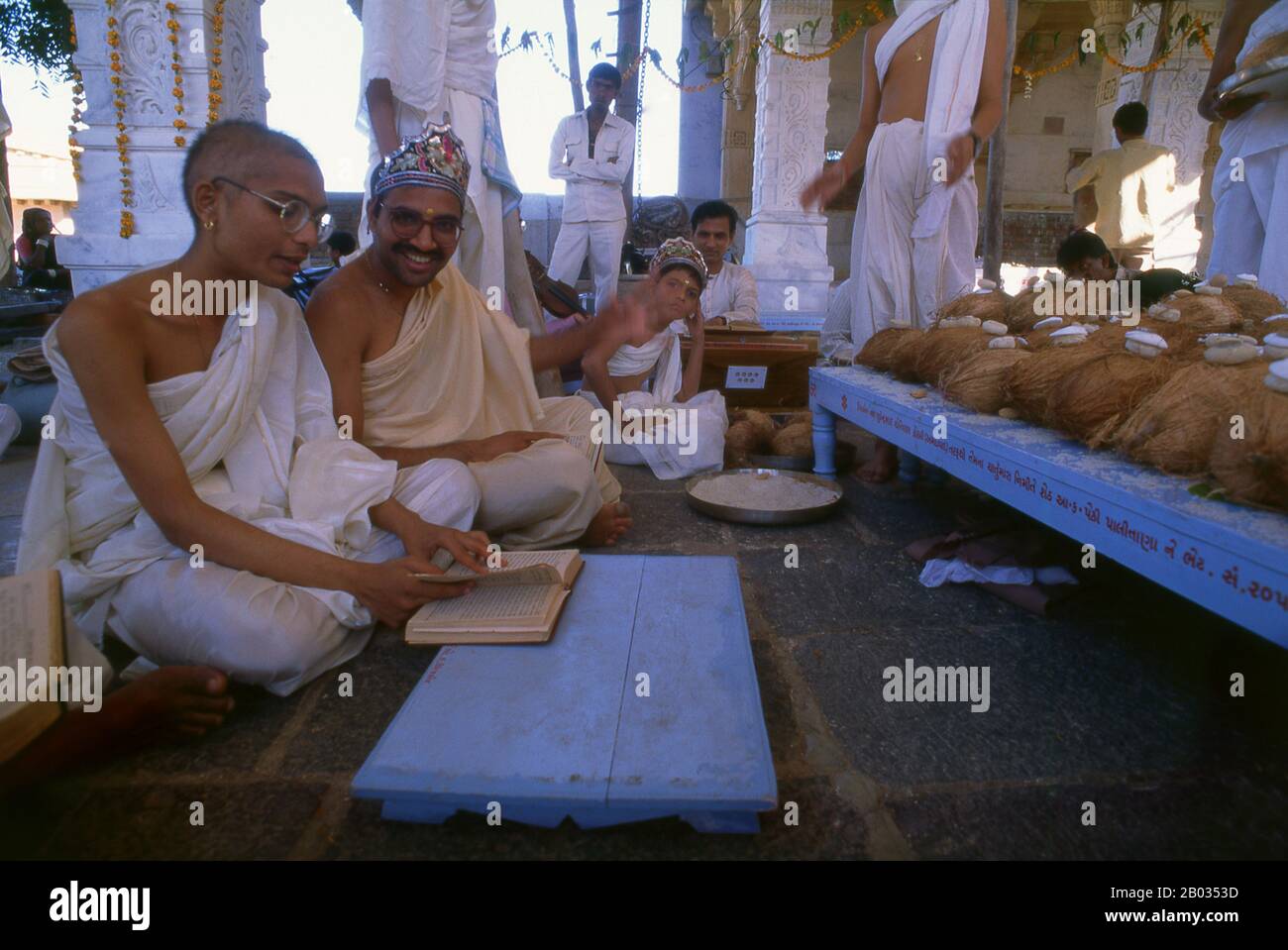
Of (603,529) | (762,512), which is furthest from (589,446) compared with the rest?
(762,512)

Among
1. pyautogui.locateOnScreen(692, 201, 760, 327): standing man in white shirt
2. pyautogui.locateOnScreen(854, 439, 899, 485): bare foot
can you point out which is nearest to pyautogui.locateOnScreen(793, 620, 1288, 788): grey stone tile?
pyautogui.locateOnScreen(854, 439, 899, 485): bare foot

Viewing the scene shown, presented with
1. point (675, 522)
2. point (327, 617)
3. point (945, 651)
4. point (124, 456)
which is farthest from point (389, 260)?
point (945, 651)

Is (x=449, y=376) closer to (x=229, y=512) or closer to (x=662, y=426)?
(x=229, y=512)

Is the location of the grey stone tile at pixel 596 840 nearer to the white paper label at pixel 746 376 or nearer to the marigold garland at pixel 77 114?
the white paper label at pixel 746 376

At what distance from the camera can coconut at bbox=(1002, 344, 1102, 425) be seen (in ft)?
6.98

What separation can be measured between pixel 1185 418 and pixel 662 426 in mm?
2494

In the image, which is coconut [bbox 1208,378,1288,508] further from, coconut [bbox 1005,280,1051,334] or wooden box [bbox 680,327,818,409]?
wooden box [bbox 680,327,818,409]

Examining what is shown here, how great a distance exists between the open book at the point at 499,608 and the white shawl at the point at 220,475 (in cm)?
22

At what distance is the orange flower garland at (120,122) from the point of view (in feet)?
13.9

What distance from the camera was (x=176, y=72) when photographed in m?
4.33

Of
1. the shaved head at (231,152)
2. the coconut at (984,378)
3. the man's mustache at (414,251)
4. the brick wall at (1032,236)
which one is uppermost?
the brick wall at (1032,236)

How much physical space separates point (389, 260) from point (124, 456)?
101 centimetres

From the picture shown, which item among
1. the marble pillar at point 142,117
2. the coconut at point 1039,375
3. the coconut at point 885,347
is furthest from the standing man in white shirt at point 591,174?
the coconut at point 1039,375

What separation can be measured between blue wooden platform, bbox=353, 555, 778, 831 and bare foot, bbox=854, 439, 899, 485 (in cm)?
200
